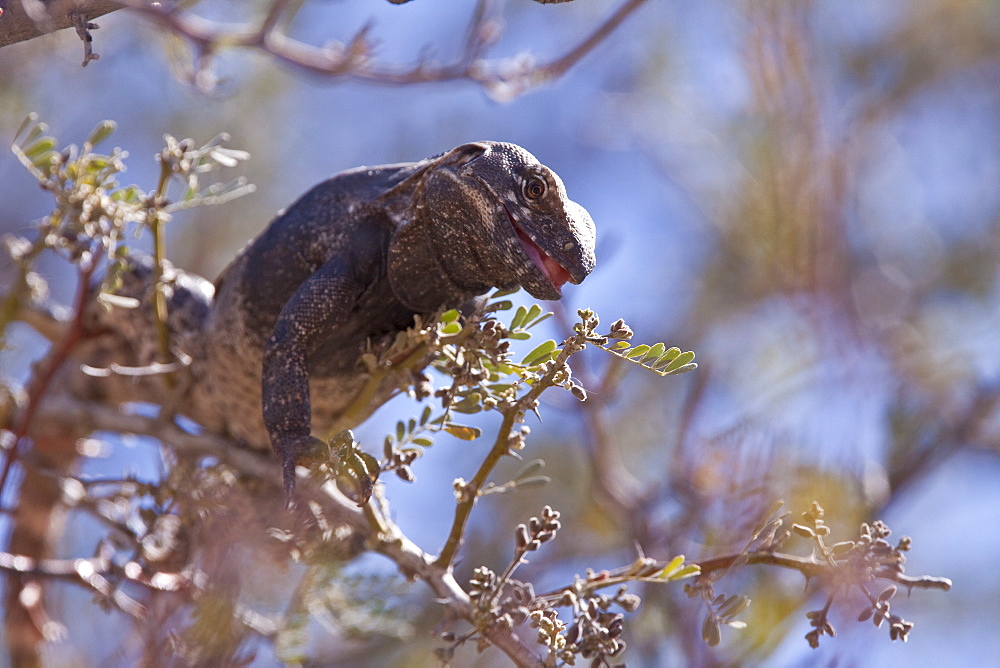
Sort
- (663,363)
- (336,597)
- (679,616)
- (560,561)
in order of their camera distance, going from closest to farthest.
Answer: (663,363) → (679,616) → (336,597) → (560,561)

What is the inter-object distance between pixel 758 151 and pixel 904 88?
5.91 feet

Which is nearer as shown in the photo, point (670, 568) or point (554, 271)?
point (670, 568)

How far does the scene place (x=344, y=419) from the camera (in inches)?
124

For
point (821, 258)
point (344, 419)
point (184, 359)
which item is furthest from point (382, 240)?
point (821, 258)

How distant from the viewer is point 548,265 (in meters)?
2.59

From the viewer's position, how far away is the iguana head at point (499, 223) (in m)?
2.57

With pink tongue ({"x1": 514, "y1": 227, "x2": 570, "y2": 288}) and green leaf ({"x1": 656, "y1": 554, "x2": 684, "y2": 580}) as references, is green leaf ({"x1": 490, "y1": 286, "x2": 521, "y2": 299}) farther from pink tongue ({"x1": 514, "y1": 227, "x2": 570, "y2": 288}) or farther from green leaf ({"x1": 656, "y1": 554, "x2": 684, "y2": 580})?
green leaf ({"x1": 656, "y1": 554, "x2": 684, "y2": 580})

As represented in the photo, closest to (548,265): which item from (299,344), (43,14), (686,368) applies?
(686,368)

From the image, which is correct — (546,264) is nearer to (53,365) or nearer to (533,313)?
(533,313)

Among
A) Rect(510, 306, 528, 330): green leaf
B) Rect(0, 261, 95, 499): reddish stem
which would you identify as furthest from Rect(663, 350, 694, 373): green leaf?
Rect(0, 261, 95, 499): reddish stem

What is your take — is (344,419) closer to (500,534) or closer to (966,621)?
(500,534)

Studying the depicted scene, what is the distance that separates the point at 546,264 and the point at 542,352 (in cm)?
24

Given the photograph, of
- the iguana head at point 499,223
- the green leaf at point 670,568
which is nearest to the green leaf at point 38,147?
the iguana head at point 499,223

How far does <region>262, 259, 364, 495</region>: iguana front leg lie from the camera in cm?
270
